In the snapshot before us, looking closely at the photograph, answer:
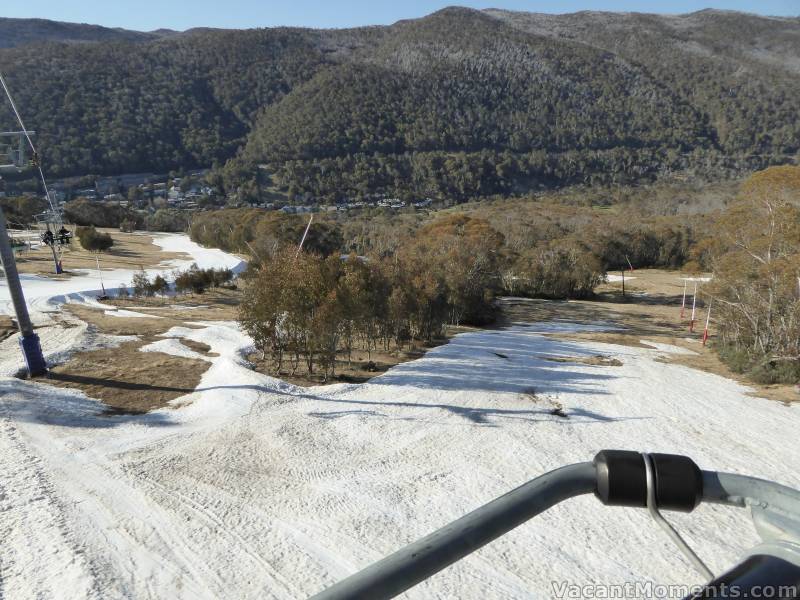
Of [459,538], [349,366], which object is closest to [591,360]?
[349,366]

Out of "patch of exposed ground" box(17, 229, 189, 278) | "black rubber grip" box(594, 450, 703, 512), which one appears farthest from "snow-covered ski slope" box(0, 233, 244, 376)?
"black rubber grip" box(594, 450, 703, 512)

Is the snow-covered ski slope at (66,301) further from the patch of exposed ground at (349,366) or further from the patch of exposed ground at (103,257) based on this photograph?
the patch of exposed ground at (349,366)

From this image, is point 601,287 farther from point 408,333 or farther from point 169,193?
point 169,193

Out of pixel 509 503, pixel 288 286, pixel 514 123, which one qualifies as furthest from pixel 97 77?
pixel 509 503

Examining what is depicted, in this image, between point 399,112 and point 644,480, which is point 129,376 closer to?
point 644,480

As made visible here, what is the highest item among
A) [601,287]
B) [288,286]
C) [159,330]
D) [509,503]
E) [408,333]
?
[509,503]

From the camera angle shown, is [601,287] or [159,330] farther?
[601,287]
